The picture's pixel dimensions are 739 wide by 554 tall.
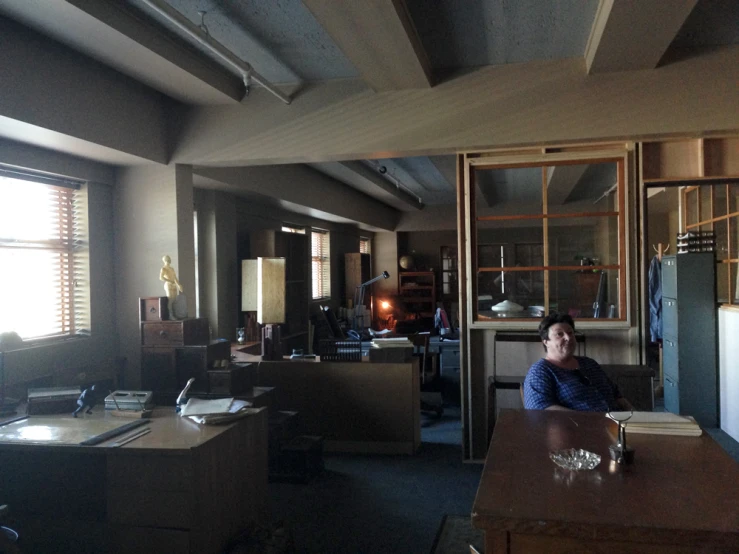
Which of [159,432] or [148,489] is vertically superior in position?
[159,432]

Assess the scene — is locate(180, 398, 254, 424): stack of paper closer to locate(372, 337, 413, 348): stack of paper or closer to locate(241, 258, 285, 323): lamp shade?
locate(372, 337, 413, 348): stack of paper

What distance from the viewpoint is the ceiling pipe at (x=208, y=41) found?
3051 mm

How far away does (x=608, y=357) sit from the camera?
461 cm

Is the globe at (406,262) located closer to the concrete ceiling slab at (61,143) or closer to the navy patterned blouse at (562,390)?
the concrete ceiling slab at (61,143)

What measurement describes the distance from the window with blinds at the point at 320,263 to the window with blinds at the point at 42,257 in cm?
547

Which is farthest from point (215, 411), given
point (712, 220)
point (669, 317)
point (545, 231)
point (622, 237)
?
point (712, 220)

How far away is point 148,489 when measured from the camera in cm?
293

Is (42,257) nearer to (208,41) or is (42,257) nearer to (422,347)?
(208,41)

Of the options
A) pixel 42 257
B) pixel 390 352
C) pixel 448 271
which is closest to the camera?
pixel 42 257

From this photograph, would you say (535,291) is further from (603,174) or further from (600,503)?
(600,503)

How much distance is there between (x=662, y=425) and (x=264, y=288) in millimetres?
4658

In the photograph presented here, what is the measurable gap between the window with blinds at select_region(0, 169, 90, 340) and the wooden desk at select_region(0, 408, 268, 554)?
997mm

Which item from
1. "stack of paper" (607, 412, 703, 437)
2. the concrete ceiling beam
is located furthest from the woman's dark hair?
the concrete ceiling beam

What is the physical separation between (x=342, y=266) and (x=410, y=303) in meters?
2.84
